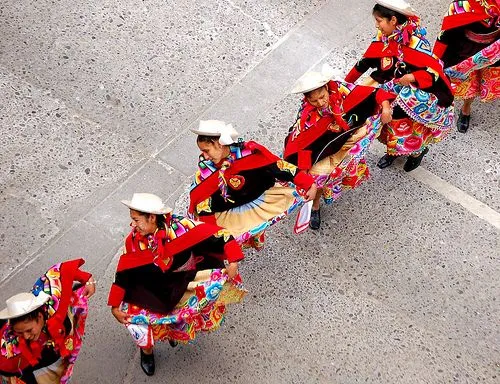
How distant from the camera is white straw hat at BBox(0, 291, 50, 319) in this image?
389 cm

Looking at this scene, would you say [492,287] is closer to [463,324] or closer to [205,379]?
[463,324]

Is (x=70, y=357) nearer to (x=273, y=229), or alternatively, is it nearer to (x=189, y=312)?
(x=189, y=312)

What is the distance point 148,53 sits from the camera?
6.89 metres

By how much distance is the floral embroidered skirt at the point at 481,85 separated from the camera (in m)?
5.88

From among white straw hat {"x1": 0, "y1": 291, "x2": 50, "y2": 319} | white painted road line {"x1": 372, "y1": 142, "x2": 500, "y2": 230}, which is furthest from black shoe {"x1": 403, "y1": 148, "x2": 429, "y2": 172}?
white straw hat {"x1": 0, "y1": 291, "x2": 50, "y2": 319}

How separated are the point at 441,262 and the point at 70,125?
3.13 meters

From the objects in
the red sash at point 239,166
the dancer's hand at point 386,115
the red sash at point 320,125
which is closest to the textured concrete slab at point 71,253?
the red sash at point 239,166

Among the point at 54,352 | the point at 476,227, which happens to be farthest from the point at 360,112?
the point at 54,352

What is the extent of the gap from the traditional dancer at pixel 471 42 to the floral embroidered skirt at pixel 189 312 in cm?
245

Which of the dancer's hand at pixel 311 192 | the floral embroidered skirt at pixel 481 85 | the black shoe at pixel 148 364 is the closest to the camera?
the dancer's hand at pixel 311 192

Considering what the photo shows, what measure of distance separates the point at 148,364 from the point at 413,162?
8.33ft

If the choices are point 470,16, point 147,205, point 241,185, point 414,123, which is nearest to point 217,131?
point 241,185

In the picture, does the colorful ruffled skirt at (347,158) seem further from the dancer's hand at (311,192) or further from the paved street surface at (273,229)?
the paved street surface at (273,229)

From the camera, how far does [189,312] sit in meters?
4.37
